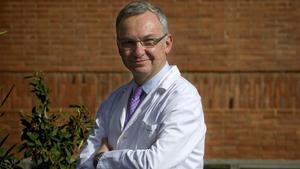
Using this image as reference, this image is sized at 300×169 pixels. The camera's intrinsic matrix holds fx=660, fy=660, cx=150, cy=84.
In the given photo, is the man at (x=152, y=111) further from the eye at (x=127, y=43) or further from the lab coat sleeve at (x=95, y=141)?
the lab coat sleeve at (x=95, y=141)

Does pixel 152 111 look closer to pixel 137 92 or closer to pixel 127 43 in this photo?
pixel 137 92

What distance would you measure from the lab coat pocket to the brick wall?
4.32 m

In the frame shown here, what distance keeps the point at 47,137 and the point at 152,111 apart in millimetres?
2807

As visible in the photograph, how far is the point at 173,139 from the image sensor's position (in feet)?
9.14

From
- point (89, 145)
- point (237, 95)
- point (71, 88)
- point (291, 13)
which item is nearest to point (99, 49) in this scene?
point (71, 88)

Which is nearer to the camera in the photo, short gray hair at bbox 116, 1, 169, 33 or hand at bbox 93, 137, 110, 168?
short gray hair at bbox 116, 1, 169, 33

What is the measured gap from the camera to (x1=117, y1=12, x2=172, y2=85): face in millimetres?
2869

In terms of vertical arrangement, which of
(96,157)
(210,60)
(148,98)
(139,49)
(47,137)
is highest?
(139,49)

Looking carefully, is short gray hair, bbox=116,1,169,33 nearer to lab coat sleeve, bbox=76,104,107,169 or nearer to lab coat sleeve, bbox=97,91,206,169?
lab coat sleeve, bbox=97,91,206,169

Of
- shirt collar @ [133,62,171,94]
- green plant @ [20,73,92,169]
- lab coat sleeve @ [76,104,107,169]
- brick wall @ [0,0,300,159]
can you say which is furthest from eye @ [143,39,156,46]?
brick wall @ [0,0,300,159]

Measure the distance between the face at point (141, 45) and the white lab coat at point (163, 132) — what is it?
0.09m

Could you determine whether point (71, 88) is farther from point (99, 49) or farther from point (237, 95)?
point (237, 95)

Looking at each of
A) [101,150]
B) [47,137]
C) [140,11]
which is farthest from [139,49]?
[47,137]

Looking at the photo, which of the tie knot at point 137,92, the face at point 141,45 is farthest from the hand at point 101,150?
the face at point 141,45
